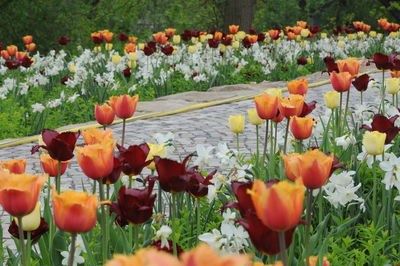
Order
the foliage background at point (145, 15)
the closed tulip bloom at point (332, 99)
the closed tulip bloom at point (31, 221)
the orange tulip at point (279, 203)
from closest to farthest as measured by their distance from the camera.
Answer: the orange tulip at point (279, 203)
the closed tulip bloom at point (31, 221)
the closed tulip bloom at point (332, 99)
the foliage background at point (145, 15)

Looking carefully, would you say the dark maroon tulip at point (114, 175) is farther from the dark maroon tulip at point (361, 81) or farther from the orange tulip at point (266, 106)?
the dark maroon tulip at point (361, 81)

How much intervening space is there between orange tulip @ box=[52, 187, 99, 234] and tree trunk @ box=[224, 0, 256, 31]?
592 inches

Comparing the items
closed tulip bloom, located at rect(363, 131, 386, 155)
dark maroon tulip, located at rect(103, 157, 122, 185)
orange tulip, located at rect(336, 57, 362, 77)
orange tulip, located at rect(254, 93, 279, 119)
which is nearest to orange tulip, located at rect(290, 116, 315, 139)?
orange tulip, located at rect(254, 93, 279, 119)

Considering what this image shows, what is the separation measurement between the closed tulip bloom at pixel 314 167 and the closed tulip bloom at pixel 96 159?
1.87ft

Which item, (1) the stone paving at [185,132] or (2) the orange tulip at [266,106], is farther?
(1) the stone paving at [185,132]

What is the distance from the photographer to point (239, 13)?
16.5 metres

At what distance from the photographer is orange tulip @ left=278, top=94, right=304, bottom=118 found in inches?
130

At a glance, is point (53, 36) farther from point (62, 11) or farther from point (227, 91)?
point (227, 91)

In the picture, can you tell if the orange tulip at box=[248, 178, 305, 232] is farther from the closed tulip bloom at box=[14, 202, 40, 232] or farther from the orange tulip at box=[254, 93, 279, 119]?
the orange tulip at box=[254, 93, 279, 119]

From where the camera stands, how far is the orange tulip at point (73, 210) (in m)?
1.77

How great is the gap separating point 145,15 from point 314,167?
783 inches

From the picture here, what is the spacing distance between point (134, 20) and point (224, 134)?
12.2 meters

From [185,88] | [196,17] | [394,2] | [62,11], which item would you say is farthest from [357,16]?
[185,88]

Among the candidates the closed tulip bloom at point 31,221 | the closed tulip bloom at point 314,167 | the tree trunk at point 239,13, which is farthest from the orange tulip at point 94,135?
the tree trunk at point 239,13
